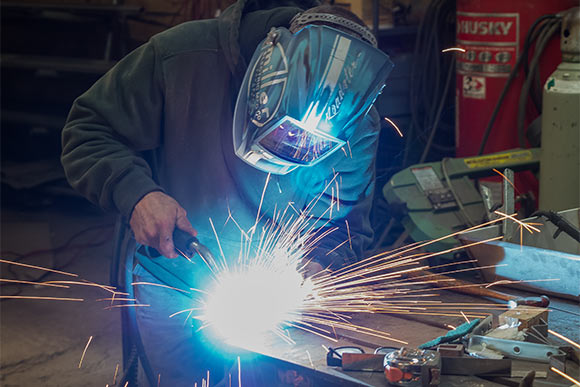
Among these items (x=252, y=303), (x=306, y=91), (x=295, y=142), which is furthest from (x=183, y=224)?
(x=306, y=91)

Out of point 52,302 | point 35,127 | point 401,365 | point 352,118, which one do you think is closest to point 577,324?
point 401,365

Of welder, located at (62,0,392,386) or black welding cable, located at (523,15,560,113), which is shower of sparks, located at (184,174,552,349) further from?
black welding cable, located at (523,15,560,113)

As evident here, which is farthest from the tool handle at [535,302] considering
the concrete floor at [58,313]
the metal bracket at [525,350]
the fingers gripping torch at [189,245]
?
the concrete floor at [58,313]

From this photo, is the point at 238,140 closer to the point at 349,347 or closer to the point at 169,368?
the point at 349,347

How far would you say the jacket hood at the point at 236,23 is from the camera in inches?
96.4

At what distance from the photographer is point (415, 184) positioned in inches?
148

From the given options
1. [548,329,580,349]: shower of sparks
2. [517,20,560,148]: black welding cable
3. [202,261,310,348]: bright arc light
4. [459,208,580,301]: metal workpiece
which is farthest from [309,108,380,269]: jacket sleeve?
[517,20,560,148]: black welding cable

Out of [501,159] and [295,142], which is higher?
[295,142]

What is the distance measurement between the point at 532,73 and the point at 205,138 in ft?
6.93

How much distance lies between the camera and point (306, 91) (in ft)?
6.43

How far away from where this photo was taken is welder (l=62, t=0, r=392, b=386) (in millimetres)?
2379

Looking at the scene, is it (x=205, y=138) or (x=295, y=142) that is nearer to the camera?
(x=295, y=142)

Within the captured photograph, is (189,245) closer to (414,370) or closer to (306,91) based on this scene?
(306,91)

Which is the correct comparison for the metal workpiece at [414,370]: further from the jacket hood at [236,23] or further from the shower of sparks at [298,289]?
the jacket hood at [236,23]
